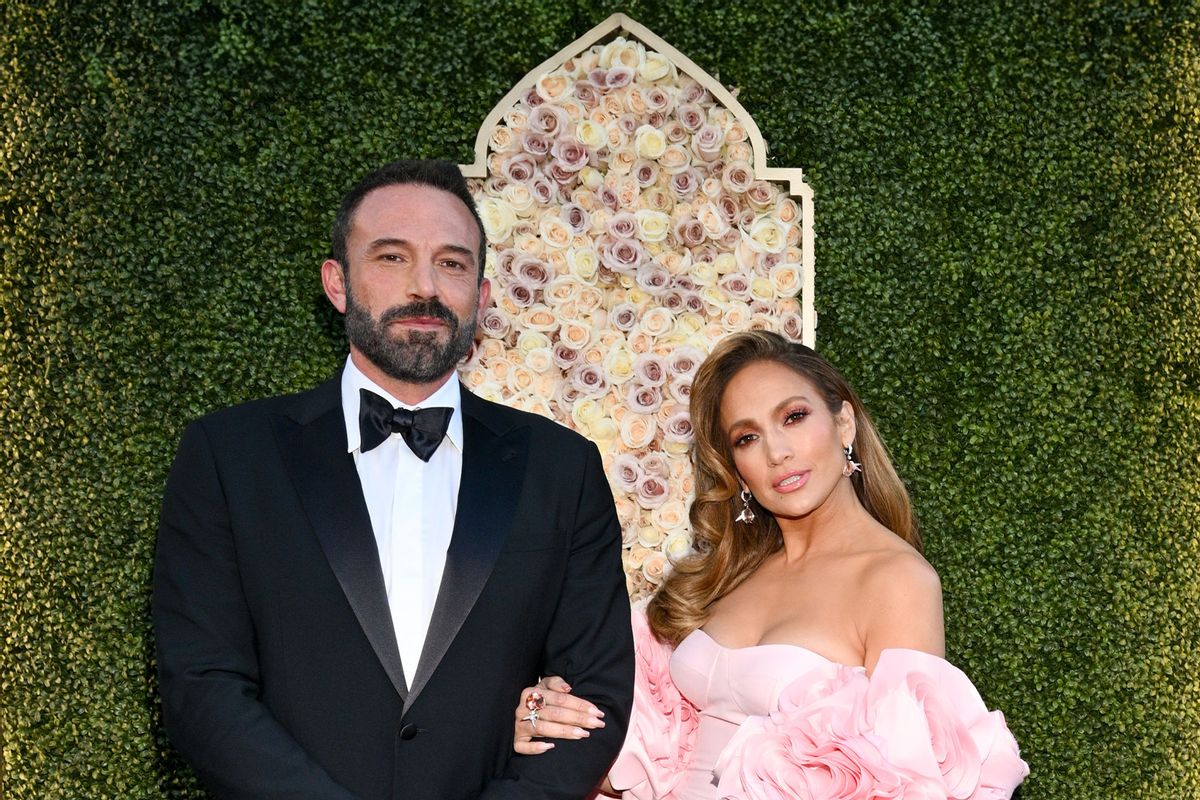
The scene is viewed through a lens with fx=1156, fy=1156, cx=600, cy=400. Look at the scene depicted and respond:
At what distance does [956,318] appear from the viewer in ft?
11.8

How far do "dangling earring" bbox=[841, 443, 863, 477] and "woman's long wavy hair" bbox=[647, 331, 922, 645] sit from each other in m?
0.01

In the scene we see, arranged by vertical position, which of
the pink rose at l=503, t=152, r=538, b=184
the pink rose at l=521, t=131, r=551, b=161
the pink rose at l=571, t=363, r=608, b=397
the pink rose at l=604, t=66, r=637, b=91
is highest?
the pink rose at l=604, t=66, r=637, b=91

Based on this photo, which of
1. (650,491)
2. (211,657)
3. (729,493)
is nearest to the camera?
(211,657)

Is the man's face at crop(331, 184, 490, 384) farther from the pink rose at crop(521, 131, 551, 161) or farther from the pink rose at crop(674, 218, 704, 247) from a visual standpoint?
the pink rose at crop(674, 218, 704, 247)

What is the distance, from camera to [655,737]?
288cm

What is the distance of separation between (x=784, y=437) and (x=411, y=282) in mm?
1048

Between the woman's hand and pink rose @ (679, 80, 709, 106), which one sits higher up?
pink rose @ (679, 80, 709, 106)

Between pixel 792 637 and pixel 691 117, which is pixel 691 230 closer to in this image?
pixel 691 117

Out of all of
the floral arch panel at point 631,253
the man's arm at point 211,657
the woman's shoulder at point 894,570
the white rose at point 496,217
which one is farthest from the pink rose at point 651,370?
the man's arm at point 211,657

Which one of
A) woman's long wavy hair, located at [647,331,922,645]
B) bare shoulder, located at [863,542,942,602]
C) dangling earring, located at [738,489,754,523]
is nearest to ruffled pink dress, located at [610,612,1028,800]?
bare shoulder, located at [863,542,942,602]

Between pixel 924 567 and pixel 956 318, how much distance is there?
3.94 ft

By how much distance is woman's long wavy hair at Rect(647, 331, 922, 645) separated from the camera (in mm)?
3025

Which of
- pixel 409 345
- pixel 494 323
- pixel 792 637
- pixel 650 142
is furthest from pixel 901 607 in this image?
pixel 650 142

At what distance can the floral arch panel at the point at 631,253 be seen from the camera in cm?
354
